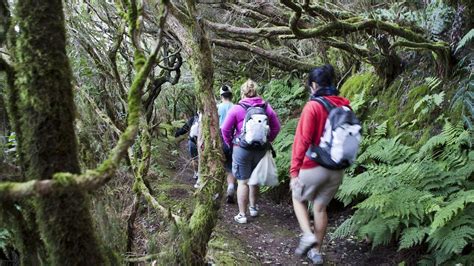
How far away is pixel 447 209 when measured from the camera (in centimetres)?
425

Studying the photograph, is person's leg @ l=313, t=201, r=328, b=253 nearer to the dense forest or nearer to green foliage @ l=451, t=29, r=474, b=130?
the dense forest

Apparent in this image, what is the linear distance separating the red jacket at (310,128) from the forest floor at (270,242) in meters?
1.36

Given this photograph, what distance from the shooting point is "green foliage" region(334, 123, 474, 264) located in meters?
4.28

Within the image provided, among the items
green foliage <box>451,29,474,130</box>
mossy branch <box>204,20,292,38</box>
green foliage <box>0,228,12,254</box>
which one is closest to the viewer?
green foliage <box>0,228,12,254</box>

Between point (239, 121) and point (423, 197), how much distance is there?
2.83 m

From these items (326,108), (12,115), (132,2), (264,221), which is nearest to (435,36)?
(326,108)

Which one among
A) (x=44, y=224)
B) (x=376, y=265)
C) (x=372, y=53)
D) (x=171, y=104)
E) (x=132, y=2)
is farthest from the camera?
(x=171, y=104)

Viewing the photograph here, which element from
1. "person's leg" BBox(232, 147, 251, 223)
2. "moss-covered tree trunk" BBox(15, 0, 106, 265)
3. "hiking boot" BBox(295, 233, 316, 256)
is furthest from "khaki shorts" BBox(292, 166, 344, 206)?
"moss-covered tree trunk" BBox(15, 0, 106, 265)

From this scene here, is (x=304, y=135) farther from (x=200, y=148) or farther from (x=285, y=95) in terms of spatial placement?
(x=285, y=95)

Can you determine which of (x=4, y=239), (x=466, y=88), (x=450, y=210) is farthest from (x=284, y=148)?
(x=4, y=239)

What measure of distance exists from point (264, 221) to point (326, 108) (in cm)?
297

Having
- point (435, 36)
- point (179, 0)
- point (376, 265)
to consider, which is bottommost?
point (376, 265)

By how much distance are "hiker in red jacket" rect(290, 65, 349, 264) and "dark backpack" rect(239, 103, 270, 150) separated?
1.43 m

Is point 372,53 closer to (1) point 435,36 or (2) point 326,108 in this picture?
(1) point 435,36
